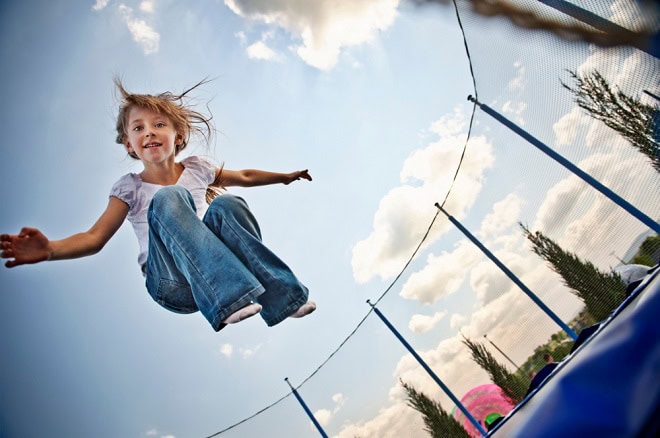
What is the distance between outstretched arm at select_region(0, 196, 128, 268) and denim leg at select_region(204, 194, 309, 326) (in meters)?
0.75

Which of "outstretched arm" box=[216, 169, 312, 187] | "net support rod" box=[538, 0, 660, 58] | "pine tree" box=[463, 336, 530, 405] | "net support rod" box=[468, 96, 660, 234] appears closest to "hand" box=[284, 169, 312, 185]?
"outstretched arm" box=[216, 169, 312, 187]

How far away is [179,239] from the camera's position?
9.05ft

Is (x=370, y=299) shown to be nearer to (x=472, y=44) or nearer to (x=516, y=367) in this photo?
(x=516, y=367)

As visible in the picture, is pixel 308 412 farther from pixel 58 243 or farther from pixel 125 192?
pixel 58 243

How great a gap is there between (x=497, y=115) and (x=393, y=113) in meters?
1.60

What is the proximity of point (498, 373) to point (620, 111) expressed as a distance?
138 inches

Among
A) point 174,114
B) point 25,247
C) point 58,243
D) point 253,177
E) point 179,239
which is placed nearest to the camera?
point 25,247

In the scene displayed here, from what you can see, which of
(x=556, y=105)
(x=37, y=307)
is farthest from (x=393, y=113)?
(x=37, y=307)

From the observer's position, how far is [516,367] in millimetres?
4836

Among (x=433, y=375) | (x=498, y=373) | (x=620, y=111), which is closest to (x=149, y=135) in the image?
(x=620, y=111)

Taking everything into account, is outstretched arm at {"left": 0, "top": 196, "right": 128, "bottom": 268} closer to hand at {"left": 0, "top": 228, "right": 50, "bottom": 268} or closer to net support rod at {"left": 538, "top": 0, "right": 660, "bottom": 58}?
hand at {"left": 0, "top": 228, "right": 50, "bottom": 268}

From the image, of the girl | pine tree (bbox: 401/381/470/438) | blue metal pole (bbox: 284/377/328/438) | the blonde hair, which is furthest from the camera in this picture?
pine tree (bbox: 401/381/470/438)

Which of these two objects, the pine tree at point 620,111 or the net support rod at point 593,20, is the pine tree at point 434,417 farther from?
the net support rod at point 593,20

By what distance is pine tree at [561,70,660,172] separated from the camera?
2615 mm
